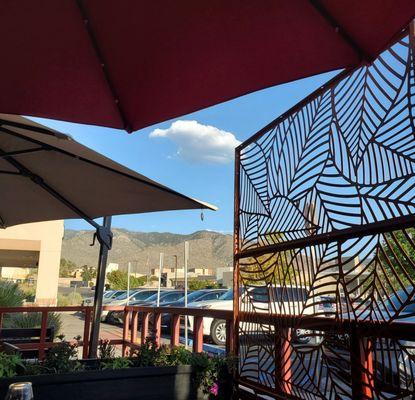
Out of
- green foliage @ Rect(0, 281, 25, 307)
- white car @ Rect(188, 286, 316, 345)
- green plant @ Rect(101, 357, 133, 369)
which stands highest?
green foliage @ Rect(0, 281, 25, 307)

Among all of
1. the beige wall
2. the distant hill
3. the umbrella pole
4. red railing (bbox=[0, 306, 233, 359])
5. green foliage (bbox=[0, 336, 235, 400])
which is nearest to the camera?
green foliage (bbox=[0, 336, 235, 400])

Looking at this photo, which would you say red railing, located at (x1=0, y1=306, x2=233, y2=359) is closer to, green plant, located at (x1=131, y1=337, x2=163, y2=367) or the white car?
the white car

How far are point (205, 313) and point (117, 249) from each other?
109 meters

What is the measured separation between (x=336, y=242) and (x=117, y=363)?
147 centimetres

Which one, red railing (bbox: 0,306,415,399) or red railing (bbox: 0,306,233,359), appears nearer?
red railing (bbox: 0,306,415,399)

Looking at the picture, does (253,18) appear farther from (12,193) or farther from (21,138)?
(12,193)

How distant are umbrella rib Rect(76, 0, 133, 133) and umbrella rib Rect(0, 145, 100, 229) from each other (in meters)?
1.16

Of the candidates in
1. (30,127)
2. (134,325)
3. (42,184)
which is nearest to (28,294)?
(134,325)

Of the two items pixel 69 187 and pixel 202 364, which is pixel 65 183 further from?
pixel 202 364

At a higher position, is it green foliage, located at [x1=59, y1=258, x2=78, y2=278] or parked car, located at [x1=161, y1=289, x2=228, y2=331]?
green foliage, located at [x1=59, y1=258, x2=78, y2=278]

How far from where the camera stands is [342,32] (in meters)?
1.69

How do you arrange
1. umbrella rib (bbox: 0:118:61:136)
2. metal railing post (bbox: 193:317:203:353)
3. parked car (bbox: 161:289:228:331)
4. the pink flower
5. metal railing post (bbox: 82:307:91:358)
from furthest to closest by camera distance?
parked car (bbox: 161:289:228:331) < metal railing post (bbox: 82:307:91:358) < metal railing post (bbox: 193:317:203:353) < the pink flower < umbrella rib (bbox: 0:118:61:136)

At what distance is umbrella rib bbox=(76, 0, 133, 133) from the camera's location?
1.83 meters

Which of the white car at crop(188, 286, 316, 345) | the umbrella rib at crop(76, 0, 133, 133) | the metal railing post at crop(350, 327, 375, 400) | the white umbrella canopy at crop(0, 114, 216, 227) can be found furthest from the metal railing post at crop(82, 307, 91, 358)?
the metal railing post at crop(350, 327, 375, 400)
